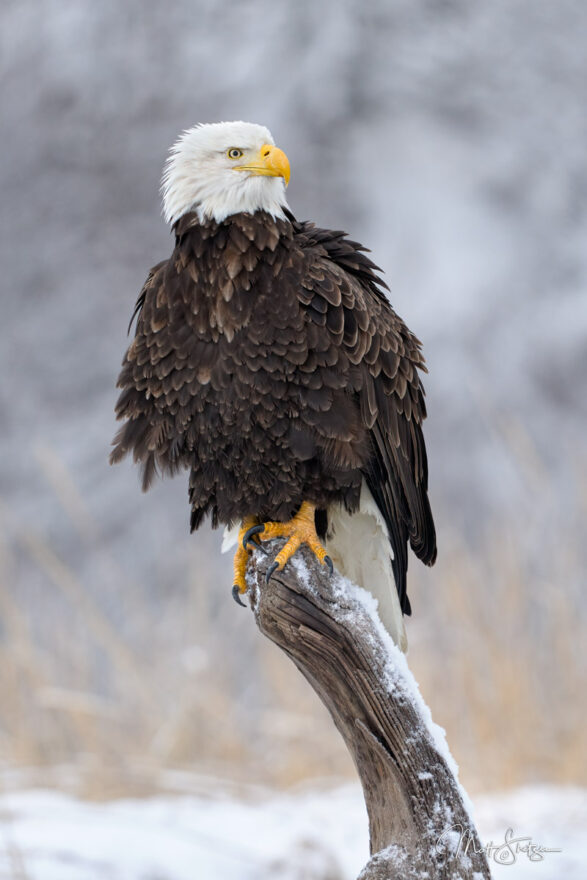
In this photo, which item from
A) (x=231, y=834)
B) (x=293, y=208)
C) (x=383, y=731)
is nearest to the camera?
(x=383, y=731)

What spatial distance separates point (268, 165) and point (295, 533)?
3.74ft

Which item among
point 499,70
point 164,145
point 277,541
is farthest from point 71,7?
point 277,541

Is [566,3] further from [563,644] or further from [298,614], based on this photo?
[298,614]

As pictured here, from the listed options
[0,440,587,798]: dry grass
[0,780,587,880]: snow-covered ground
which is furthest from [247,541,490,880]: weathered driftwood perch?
[0,440,587,798]: dry grass

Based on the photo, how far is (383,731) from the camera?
8.52 feet

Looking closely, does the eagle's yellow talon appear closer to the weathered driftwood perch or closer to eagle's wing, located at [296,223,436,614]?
the weathered driftwood perch

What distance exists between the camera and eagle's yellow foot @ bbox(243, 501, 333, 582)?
2910 millimetres

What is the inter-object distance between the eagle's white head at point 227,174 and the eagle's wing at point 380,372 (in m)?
0.20

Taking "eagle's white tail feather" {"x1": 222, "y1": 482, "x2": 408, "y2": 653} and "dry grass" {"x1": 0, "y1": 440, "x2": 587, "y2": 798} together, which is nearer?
"eagle's white tail feather" {"x1": 222, "y1": 482, "x2": 408, "y2": 653}

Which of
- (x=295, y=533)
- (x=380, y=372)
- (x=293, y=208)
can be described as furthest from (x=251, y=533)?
(x=293, y=208)

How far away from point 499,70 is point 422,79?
0.89m

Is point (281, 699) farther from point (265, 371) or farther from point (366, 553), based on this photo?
point (265, 371)

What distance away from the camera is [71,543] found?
33.8 feet

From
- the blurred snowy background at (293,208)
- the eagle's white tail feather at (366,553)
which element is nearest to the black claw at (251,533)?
the eagle's white tail feather at (366,553)
